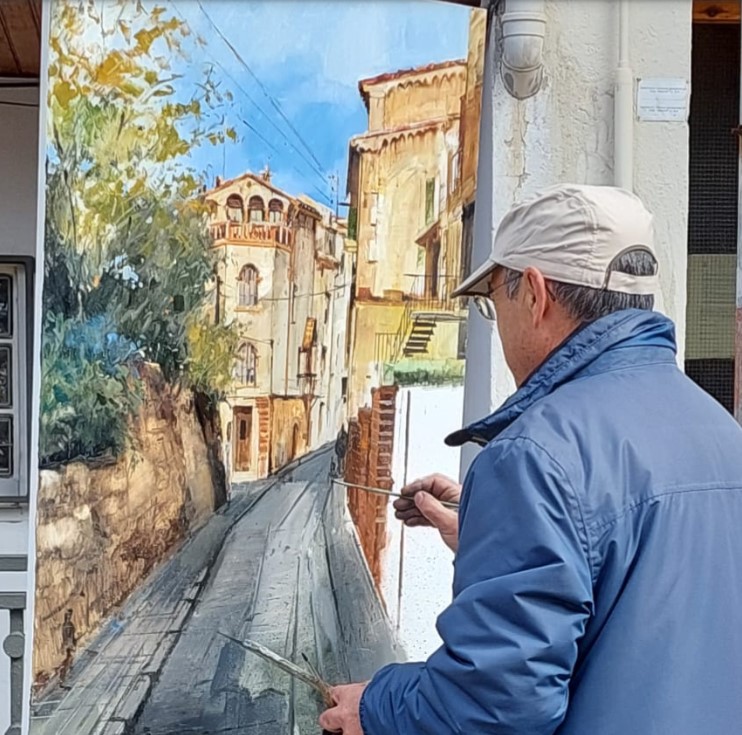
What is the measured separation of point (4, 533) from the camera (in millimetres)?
4188

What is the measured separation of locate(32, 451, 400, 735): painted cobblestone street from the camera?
2688 mm

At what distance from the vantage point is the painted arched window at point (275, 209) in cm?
273

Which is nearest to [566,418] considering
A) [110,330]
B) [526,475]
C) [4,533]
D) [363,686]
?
[526,475]

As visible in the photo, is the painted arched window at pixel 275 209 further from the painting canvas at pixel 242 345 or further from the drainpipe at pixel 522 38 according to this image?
the drainpipe at pixel 522 38

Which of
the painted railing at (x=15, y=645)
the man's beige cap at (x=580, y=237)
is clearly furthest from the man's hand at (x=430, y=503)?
the painted railing at (x=15, y=645)

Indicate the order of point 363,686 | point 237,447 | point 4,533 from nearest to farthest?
point 363,686 → point 237,447 → point 4,533

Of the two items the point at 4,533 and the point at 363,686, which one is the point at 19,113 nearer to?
the point at 4,533

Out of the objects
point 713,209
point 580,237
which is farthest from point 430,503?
point 713,209

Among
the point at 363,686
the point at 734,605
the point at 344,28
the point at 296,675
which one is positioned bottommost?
the point at 296,675

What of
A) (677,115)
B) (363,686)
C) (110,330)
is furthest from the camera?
(677,115)

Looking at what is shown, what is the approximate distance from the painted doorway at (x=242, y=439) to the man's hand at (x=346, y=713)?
1.26m

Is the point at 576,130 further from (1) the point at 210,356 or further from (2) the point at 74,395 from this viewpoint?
(2) the point at 74,395

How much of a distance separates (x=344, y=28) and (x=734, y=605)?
1.90 meters

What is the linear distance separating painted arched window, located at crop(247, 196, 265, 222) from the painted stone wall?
1.48 ft
